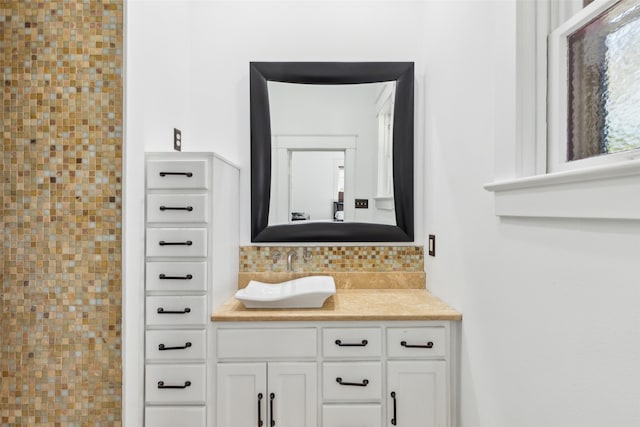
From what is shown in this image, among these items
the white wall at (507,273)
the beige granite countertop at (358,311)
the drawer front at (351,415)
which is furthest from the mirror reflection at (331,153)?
the drawer front at (351,415)

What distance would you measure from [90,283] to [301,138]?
1.24m

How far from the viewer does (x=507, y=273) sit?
1.17 meters

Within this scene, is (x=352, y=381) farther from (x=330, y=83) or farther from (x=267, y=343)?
(x=330, y=83)

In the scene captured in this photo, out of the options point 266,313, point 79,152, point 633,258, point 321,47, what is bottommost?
point 266,313

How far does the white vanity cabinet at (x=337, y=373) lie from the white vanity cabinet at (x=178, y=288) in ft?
0.28

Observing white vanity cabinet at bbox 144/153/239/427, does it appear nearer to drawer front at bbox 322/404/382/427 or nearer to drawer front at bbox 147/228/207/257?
drawer front at bbox 147/228/207/257

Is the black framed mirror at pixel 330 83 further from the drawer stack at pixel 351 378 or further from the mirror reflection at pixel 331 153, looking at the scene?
the drawer stack at pixel 351 378

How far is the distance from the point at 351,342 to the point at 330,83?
55.0 inches

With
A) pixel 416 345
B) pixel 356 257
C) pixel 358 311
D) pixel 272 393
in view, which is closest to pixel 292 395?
pixel 272 393

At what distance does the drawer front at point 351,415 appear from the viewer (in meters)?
1.57

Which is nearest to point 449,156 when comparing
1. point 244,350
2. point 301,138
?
point 301,138

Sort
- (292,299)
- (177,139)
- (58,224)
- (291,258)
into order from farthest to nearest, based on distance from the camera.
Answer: (291,258)
(177,139)
(292,299)
(58,224)

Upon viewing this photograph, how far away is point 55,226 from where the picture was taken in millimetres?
1396

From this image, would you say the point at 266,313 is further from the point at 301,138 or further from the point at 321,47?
the point at 321,47
